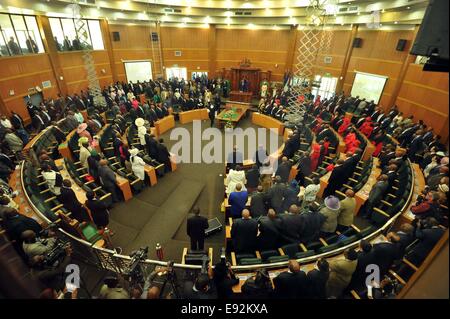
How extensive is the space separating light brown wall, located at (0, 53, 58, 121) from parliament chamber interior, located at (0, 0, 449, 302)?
0.22 feet

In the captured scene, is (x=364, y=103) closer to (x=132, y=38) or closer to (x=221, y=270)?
(x=221, y=270)

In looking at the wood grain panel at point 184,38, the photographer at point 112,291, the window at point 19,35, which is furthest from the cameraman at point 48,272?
the wood grain panel at point 184,38

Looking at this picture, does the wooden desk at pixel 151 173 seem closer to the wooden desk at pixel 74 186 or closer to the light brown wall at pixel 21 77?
the wooden desk at pixel 74 186

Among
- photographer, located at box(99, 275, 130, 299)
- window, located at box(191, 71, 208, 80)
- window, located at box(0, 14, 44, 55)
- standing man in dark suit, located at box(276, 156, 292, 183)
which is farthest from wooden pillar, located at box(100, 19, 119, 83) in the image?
photographer, located at box(99, 275, 130, 299)

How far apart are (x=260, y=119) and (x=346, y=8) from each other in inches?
252

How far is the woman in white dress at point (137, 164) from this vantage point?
629 centimetres

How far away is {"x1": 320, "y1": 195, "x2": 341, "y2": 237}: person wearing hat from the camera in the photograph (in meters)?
4.17

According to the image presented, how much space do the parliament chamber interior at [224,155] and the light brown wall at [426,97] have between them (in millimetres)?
59

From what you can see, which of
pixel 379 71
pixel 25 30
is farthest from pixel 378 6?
pixel 25 30

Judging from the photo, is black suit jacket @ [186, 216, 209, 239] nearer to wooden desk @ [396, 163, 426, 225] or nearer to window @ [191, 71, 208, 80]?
wooden desk @ [396, 163, 426, 225]
